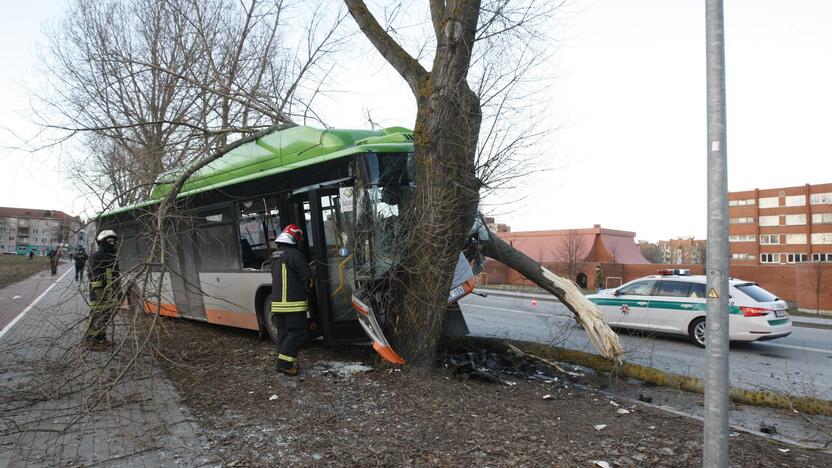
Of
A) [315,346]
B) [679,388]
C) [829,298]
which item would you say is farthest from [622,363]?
[829,298]

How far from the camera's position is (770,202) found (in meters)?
71.2

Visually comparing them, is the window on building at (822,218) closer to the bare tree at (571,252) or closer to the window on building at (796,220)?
the window on building at (796,220)

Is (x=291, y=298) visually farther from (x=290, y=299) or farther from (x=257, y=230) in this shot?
(x=257, y=230)

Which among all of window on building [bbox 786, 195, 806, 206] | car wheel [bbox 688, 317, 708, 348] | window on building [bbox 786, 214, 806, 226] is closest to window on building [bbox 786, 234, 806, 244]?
window on building [bbox 786, 214, 806, 226]

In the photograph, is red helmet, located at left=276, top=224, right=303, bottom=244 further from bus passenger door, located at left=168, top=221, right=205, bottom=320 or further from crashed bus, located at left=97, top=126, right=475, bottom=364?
bus passenger door, located at left=168, top=221, right=205, bottom=320

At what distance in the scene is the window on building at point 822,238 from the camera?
64062 millimetres

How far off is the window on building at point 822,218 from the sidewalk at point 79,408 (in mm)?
76856

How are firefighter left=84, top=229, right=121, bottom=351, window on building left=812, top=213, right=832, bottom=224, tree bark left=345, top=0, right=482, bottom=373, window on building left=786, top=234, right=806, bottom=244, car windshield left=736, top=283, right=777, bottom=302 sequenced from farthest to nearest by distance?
window on building left=786, top=234, right=806, bottom=244, window on building left=812, top=213, right=832, bottom=224, car windshield left=736, top=283, right=777, bottom=302, tree bark left=345, top=0, right=482, bottom=373, firefighter left=84, top=229, right=121, bottom=351

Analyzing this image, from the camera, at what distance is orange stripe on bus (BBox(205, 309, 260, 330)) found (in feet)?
29.0

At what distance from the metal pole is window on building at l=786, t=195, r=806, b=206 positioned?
7742cm

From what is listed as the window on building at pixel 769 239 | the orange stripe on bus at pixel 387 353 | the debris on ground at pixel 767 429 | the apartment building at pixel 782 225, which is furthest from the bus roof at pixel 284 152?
the window on building at pixel 769 239

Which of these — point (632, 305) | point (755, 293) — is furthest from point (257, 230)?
point (755, 293)

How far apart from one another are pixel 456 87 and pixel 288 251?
283cm

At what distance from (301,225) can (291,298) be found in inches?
48.8
